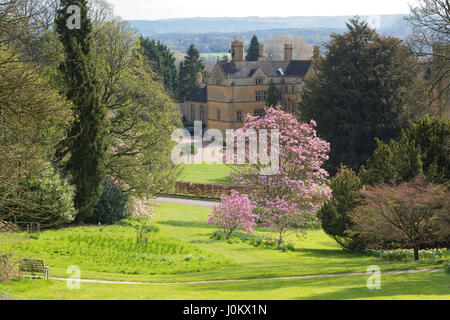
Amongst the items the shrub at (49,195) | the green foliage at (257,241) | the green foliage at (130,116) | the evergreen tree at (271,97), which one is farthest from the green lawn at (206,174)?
the shrub at (49,195)

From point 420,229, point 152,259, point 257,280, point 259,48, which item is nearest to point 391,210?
point 420,229

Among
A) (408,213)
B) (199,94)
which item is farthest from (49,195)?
(199,94)

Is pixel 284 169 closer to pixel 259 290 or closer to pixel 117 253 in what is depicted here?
pixel 117 253

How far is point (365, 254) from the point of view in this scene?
74.5 feet

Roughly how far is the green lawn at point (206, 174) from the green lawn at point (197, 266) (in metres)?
17.8

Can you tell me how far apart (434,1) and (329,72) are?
24.4 metres

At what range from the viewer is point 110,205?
27.5 metres

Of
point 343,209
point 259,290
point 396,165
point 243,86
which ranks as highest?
point 243,86

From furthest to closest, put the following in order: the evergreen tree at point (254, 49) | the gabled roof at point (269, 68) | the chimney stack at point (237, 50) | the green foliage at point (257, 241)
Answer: the evergreen tree at point (254, 49) → the chimney stack at point (237, 50) → the gabled roof at point (269, 68) → the green foliage at point (257, 241)

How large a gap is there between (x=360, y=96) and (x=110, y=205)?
2596cm

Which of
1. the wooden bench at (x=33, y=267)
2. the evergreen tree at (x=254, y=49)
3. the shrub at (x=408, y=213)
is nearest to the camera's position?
the wooden bench at (x=33, y=267)

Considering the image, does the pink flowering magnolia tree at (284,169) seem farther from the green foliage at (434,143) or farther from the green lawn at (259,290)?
the green lawn at (259,290)

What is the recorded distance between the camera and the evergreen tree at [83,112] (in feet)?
83.5

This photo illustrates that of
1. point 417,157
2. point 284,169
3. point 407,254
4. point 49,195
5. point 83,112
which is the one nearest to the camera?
point 407,254
